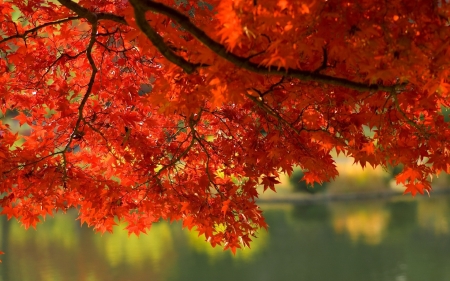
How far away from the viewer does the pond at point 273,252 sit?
257 inches

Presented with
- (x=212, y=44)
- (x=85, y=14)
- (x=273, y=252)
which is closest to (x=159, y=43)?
(x=212, y=44)

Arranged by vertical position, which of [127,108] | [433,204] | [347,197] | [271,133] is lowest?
[271,133]

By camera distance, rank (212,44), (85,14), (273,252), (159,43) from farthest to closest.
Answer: (273,252)
(85,14)
(159,43)
(212,44)

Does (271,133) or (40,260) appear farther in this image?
(40,260)

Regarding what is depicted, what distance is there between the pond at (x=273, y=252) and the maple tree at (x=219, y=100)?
3.88m

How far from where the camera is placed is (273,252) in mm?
7527

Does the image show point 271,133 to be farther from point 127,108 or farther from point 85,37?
point 85,37

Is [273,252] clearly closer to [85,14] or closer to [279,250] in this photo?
[279,250]

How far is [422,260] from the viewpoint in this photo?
6750mm

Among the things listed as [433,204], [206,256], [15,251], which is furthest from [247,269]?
[433,204]

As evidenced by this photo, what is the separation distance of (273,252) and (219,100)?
245 inches

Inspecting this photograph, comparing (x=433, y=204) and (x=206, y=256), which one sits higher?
(x=433, y=204)

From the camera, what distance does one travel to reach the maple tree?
60.2 inches

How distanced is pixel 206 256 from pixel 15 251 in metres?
3.01
